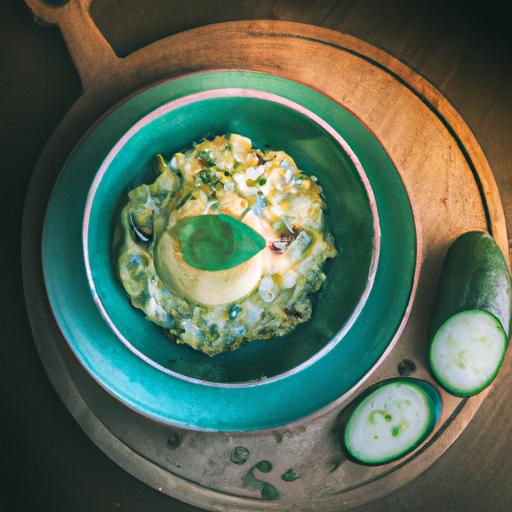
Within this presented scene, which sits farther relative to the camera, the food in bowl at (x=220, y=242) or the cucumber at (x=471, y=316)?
the cucumber at (x=471, y=316)

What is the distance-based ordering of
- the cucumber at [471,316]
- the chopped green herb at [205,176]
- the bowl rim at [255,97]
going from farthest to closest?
the cucumber at [471,316]
the chopped green herb at [205,176]
the bowl rim at [255,97]

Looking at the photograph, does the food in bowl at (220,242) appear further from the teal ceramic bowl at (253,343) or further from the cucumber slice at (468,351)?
the cucumber slice at (468,351)

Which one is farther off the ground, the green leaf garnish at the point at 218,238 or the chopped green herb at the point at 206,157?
the chopped green herb at the point at 206,157

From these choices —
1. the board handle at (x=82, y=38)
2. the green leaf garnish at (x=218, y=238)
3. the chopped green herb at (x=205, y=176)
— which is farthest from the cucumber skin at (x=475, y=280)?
the board handle at (x=82, y=38)

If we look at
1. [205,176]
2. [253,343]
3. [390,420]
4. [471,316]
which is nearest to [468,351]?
[471,316]

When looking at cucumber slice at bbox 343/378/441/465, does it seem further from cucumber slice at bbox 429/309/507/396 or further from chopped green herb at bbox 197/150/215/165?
chopped green herb at bbox 197/150/215/165

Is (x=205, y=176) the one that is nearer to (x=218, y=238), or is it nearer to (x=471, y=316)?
(x=218, y=238)

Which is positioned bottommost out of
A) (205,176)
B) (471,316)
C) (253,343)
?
(253,343)
